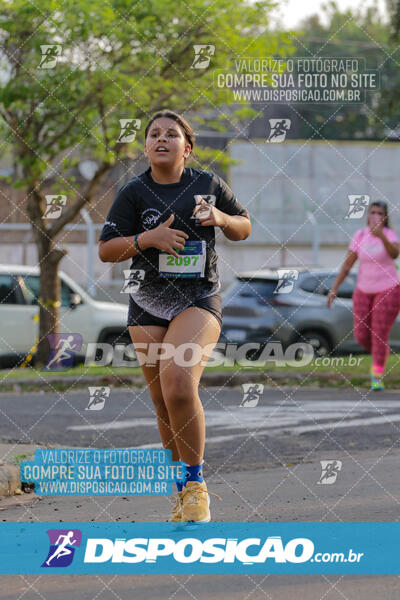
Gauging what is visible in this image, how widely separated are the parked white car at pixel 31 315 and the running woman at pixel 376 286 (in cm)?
556

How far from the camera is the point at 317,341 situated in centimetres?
1858

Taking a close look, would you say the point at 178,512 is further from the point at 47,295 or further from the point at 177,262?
the point at 47,295

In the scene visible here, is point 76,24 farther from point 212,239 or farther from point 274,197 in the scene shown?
point 274,197

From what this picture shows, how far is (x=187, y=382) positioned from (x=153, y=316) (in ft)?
1.18

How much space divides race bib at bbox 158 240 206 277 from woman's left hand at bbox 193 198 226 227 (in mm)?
118

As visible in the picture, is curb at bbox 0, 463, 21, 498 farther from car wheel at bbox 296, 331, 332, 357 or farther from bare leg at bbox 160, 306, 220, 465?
car wheel at bbox 296, 331, 332, 357

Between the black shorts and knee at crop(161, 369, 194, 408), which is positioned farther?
the black shorts

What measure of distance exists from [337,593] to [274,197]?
3530cm

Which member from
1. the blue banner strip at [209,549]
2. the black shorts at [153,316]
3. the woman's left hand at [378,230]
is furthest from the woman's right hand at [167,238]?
the woman's left hand at [378,230]

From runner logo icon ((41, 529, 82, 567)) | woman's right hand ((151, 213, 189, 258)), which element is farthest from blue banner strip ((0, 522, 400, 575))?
woman's right hand ((151, 213, 189, 258))

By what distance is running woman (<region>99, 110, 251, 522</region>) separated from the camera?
17.1 ft

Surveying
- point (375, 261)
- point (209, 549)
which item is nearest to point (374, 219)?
point (375, 261)

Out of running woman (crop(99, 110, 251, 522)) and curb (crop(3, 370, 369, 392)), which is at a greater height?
running woman (crop(99, 110, 251, 522))

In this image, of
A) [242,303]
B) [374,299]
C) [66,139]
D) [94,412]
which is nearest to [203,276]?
[94,412]
